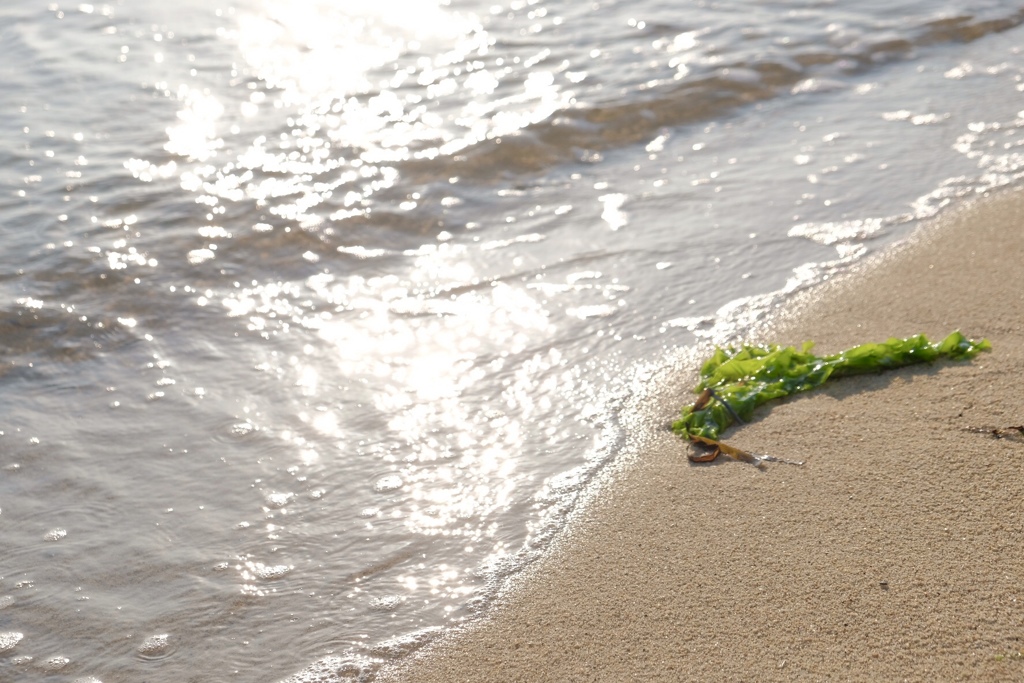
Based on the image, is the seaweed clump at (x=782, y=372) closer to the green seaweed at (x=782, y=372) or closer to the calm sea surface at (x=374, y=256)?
the green seaweed at (x=782, y=372)

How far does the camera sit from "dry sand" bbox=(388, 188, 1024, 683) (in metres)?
2.06

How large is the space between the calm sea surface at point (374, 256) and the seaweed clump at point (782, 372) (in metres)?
0.27

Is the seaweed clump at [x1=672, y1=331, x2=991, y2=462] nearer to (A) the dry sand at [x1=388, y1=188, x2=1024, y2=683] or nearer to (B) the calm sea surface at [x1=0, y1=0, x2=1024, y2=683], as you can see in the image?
(A) the dry sand at [x1=388, y1=188, x2=1024, y2=683]

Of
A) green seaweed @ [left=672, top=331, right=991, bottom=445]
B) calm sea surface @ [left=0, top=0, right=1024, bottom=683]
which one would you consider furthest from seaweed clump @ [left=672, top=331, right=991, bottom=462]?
calm sea surface @ [left=0, top=0, right=1024, bottom=683]

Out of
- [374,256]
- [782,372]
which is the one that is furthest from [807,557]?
[374,256]

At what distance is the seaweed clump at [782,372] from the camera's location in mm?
2953

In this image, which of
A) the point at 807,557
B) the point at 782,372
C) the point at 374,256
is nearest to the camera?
the point at 807,557

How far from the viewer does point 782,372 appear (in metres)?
3.09

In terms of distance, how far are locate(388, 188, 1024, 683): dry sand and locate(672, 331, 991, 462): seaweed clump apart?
47 mm

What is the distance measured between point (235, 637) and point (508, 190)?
10.2 ft

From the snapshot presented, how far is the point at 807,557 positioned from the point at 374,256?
2.68m

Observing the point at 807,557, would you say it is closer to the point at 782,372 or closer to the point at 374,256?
the point at 782,372

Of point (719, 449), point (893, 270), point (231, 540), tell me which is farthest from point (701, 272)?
point (231, 540)

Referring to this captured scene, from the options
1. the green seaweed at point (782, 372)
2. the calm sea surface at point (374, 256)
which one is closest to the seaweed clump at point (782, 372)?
the green seaweed at point (782, 372)
